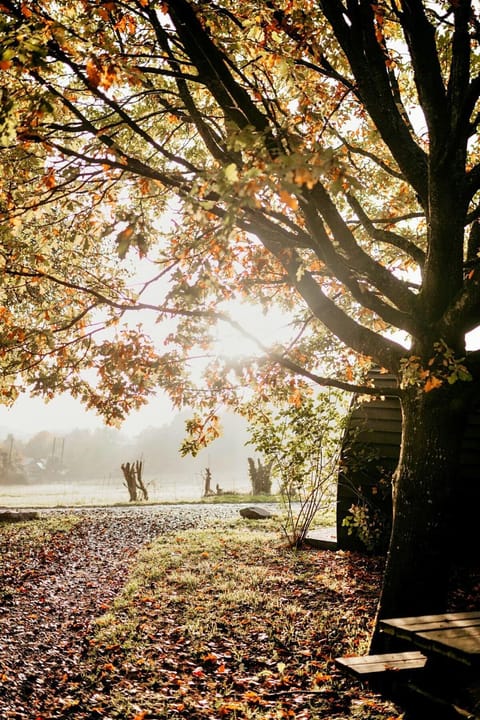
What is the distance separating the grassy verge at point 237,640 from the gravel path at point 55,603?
0.29m

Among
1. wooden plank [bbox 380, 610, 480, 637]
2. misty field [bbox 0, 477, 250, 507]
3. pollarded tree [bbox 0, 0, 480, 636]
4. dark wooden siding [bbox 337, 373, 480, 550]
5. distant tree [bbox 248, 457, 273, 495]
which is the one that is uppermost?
pollarded tree [bbox 0, 0, 480, 636]

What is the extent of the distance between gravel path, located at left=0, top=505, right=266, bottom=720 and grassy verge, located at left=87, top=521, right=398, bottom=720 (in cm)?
29

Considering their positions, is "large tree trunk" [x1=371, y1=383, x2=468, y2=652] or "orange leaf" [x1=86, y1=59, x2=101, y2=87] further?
"large tree trunk" [x1=371, y1=383, x2=468, y2=652]

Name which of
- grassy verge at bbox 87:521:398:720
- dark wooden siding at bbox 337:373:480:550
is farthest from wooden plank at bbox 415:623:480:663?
dark wooden siding at bbox 337:373:480:550

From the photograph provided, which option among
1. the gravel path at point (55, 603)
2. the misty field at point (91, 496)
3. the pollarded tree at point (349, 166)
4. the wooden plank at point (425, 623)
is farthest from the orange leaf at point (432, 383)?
the misty field at point (91, 496)

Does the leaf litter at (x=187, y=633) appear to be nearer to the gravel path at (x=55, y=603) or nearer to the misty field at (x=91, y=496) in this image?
the gravel path at (x=55, y=603)

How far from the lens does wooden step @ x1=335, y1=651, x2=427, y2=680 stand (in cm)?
323

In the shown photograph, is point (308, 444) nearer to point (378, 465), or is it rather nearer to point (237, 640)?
point (378, 465)

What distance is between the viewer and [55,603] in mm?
6609

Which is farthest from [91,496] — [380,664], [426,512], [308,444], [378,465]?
[380,664]

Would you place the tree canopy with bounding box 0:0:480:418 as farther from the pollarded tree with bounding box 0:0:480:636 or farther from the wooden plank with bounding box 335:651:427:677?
the wooden plank with bounding box 335:651:427:677

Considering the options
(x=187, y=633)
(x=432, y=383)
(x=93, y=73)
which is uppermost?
(x=93, y=73)

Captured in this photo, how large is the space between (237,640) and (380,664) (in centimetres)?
215

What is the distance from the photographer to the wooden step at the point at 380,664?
3.23 meters
